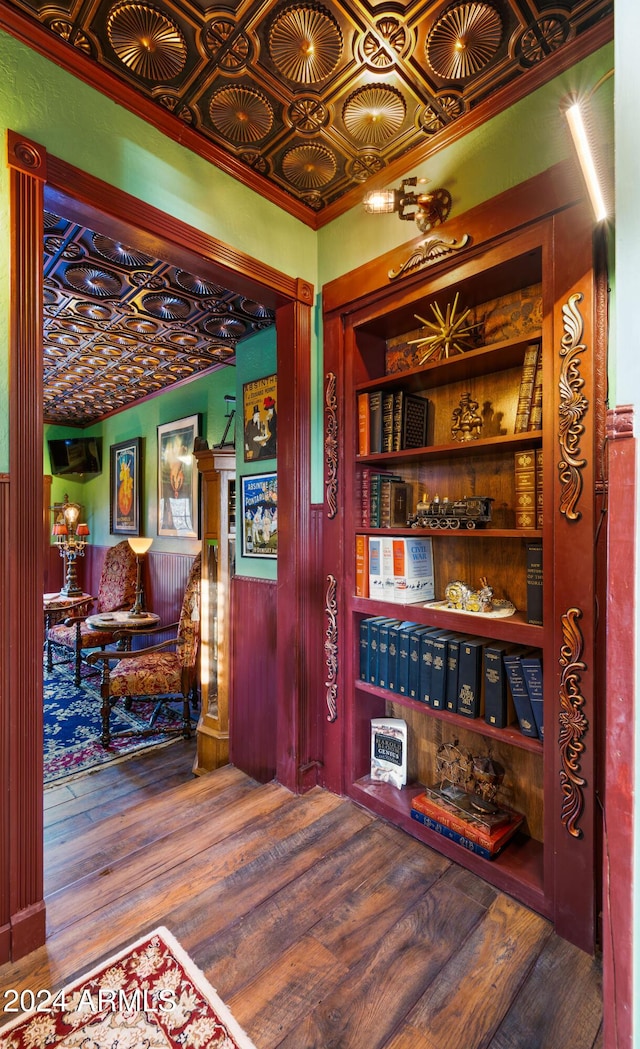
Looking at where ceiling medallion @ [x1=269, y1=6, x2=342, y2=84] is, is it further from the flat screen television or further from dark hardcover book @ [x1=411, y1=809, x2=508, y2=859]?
the flat screen television

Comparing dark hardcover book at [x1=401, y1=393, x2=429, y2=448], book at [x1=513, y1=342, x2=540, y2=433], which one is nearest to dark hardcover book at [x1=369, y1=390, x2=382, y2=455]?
dark hardcover book at [x1=401, y1=393, x2=429, y2=448]

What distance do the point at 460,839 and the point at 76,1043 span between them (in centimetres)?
126

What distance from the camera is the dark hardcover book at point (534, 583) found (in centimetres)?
150

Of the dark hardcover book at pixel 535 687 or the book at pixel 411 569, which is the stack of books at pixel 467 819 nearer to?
the dark hardcover book at pixel 535 687

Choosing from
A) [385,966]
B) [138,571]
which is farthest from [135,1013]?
[138,571]

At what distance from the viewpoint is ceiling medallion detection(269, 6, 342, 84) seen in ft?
4.42

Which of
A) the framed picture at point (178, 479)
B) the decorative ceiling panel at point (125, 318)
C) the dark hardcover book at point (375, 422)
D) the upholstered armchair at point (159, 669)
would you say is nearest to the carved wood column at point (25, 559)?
the decorative ceiling panel at point (125, 318)

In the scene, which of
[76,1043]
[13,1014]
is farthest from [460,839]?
[13,1014]

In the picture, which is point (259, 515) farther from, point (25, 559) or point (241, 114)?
point (241, 114)

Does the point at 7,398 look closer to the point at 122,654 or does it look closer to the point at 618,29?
the point at 618,29

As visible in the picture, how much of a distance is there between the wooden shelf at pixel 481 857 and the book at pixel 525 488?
3.87 ft

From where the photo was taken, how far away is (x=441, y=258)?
68.5 inches

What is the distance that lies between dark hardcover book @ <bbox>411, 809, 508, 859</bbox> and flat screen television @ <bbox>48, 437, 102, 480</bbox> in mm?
5886

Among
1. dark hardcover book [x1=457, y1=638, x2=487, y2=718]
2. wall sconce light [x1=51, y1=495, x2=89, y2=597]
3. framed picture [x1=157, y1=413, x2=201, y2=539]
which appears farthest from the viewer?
wall sconce light [x1=51, y1=495, x2=89, y2=597]
